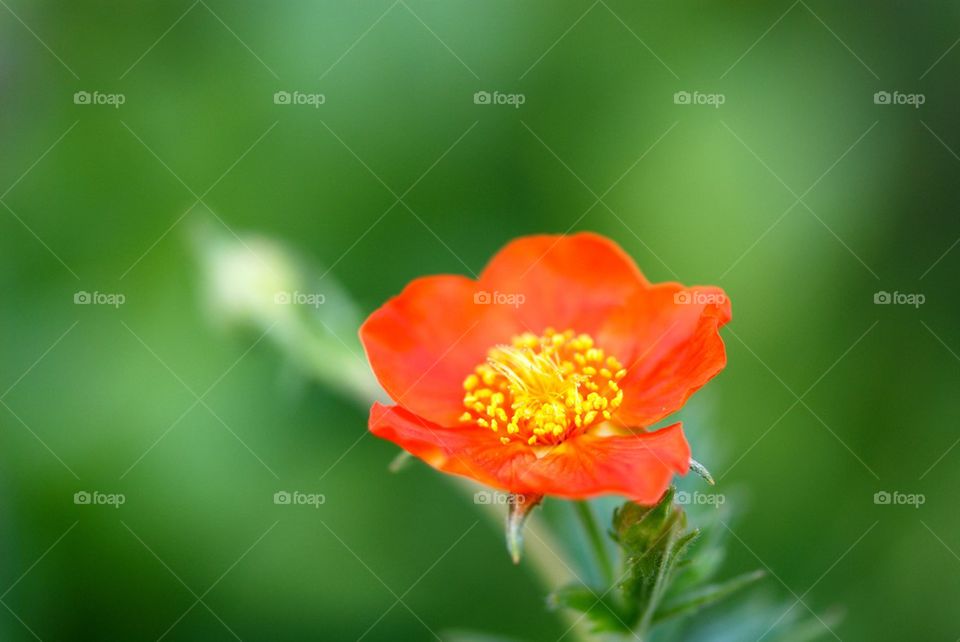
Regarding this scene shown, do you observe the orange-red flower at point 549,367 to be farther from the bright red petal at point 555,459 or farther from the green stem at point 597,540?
the green stem at point 597,540

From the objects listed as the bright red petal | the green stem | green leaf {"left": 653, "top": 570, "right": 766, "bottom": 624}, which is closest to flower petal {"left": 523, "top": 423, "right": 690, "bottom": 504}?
the bright red petal

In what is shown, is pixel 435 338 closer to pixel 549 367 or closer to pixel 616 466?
pixel 549 367

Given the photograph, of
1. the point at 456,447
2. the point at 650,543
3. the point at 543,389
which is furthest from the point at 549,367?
the point at 650,543

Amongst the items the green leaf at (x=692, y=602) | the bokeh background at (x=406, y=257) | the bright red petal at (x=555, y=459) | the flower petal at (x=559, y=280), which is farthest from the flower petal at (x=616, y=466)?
the bokeh background at (x=406, y=257)

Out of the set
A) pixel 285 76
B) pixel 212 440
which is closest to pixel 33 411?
pixel 212 440

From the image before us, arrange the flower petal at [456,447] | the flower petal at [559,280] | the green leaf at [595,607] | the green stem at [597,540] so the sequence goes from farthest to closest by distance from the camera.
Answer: the flower petal at [559,280] < the green stem at [597,540] < the green leaf at [595,607] < the flower petal at [456,447]

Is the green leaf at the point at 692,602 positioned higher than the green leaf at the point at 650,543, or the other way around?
the green leaf at the point at 650,543

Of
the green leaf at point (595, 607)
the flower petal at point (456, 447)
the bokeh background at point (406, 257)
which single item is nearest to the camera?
the flower petal at point (456, 447)

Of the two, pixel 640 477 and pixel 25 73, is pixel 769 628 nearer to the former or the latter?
pixel 640 477
